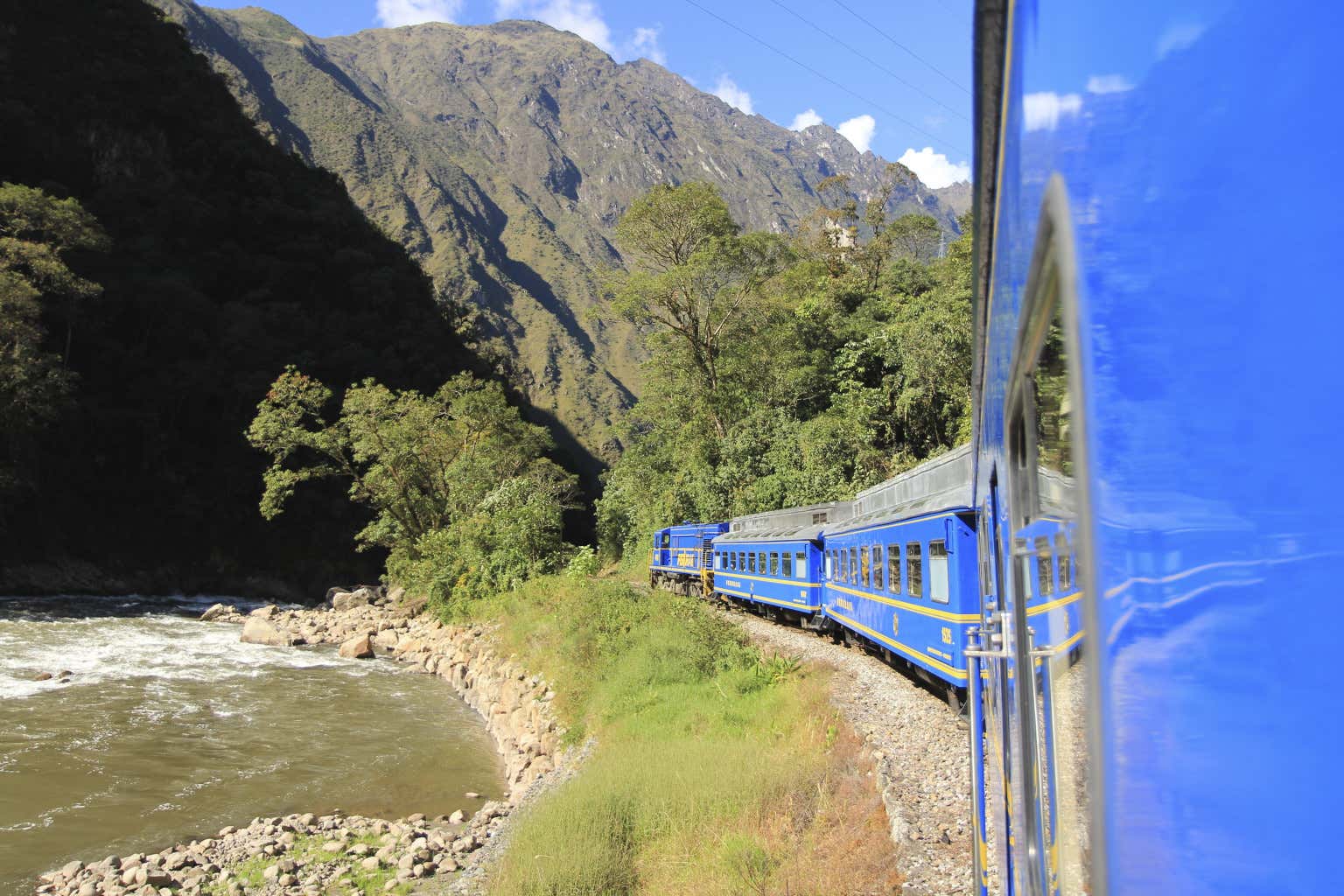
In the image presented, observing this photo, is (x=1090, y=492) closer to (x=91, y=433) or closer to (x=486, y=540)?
(x=486, y=540)

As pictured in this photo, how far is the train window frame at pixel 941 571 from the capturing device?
7676mm

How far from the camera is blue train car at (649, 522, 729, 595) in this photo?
2314 cm

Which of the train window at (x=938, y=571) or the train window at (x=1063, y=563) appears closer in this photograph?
the train window at (x=1063, y=563)

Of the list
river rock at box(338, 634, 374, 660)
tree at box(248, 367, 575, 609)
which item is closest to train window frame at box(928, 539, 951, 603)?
river rock at box(338, 634, 374, 660)

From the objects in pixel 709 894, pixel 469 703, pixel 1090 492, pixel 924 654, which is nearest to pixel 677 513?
pixel 469 703

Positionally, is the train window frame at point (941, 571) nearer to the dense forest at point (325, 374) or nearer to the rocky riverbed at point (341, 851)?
the rocky riverbed at point (341, 851)

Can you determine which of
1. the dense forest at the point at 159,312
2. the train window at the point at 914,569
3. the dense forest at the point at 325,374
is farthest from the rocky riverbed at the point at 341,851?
the dense forest at the point at 159,312

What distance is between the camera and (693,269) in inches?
1043

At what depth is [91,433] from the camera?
120ft

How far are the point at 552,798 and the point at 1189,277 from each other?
820cm

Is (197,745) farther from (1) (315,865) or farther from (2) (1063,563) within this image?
(2) (1063,563)

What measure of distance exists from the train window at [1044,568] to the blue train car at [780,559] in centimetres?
1351

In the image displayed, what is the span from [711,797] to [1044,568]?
6.53m

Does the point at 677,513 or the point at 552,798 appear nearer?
the point at 552,798
